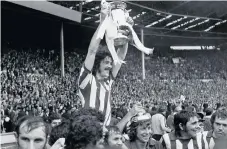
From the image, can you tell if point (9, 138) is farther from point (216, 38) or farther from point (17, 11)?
point (216, 38)

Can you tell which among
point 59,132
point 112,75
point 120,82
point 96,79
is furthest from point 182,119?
point 120,82

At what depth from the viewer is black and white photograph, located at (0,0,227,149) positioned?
9.29ft

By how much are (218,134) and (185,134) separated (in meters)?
0.48

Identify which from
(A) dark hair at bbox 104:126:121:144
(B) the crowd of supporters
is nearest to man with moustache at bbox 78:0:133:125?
(A) dark hair at bbox 104:126:121:144

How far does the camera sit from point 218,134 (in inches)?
149

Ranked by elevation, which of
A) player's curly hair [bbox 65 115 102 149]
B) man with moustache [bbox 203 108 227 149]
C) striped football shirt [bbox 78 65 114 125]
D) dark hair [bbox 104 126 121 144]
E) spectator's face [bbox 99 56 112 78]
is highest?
spectator's face [bbox 99 56 112 78]

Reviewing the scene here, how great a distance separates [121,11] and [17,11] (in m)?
13.6

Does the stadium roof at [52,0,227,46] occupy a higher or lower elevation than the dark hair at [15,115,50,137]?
higher

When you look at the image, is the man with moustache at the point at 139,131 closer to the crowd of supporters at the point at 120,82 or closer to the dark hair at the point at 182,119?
the dark hair at the point at 182,119

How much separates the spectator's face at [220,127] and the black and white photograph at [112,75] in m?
0.01

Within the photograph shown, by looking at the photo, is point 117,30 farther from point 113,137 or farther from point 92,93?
point 113,137

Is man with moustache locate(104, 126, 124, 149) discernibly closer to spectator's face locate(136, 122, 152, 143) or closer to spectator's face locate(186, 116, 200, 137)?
spectator's face locate(136, 122, 152, 143)

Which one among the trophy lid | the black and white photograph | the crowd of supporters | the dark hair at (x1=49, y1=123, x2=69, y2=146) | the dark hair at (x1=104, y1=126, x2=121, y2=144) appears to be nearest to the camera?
the dark hair at (x1=49, y1=123, x2=69, y2=146)

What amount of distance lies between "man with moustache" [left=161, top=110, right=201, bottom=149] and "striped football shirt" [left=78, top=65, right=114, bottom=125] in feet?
2.21
